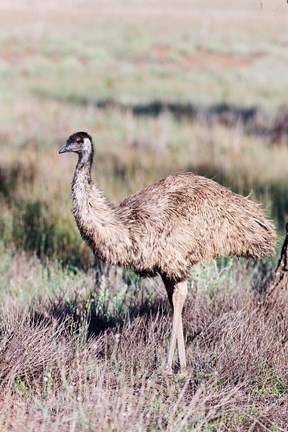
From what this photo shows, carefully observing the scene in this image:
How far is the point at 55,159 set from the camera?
13.3m

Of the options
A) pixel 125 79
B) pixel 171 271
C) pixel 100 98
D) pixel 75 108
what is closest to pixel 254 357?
pixel 171 271

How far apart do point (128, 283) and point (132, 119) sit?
39.7ft

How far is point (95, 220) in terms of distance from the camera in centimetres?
493

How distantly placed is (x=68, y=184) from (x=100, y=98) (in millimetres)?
14035

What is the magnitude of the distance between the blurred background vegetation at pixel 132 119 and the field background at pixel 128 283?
0.05m

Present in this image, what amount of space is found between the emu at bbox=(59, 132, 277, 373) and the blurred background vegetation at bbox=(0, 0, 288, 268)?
1.59m

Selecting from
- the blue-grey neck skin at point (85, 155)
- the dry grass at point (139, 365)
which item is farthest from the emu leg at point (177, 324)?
the blue-grey neck skin at point (85, 155)

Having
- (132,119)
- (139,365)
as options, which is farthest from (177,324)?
(132,119)

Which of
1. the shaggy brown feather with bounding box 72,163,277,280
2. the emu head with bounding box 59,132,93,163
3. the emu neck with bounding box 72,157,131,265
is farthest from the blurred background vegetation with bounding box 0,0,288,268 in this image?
the emu neck with bounding box 72,157,131,265

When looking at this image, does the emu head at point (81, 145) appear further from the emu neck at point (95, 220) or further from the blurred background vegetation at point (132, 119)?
the blurred background vegetation at point (132, 119)

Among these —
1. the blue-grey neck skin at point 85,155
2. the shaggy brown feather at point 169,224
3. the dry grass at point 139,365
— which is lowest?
the dry grass at point 139,365

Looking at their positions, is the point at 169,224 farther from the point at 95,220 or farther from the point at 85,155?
the point at 85,155

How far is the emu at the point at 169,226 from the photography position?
4.95m

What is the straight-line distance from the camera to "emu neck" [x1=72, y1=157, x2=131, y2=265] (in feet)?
16.1
